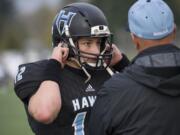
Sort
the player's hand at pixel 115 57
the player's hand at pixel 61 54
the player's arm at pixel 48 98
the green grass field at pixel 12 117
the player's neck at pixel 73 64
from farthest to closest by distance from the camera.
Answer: the green grass field at pixel 12 117, the player's hand at pixel 115 57, the player's neck at pixel 73 64, the player's hand at pixel 61 54, the player's arm at pixel 48 98

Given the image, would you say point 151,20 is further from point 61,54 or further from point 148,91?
point 61,54

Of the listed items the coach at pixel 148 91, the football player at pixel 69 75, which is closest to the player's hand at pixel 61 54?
the football player at pixel 69 75

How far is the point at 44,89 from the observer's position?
14.4 ft

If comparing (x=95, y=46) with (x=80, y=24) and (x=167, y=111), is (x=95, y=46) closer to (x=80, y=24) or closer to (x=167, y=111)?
(x=80, y=24)

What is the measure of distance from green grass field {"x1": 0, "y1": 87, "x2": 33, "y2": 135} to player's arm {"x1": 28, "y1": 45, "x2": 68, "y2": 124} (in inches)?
268

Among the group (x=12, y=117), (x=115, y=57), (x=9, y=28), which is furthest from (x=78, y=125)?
(x=9, y=28)

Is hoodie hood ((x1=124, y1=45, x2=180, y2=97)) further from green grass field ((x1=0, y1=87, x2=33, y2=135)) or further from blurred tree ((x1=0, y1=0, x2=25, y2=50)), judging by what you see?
blurred tree ((x1=0, y1=0, x2=25, y2=50))

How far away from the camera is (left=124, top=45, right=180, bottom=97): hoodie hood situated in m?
3.83

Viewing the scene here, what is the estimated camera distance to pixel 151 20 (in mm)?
3908

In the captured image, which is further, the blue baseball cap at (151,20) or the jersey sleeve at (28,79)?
the jersey sleeve at (28,79)

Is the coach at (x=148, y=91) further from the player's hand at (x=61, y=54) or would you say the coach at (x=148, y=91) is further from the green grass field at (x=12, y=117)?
the green grass field at (x=12, y=117)

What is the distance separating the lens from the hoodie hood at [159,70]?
3826mm

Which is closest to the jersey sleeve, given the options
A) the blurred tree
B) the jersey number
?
the jersey number

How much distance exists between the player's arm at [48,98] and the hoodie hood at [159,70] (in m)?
0.66
